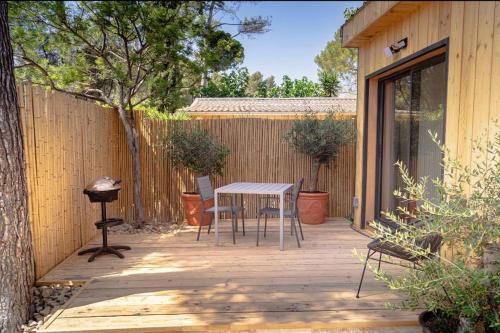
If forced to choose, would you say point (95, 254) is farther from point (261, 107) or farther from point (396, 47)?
point (261, 107)

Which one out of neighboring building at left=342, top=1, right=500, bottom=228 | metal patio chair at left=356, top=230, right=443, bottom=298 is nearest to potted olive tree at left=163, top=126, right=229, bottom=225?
neighboring building at left=342, top=1, right=500, bottom=228

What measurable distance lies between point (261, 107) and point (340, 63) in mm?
9847

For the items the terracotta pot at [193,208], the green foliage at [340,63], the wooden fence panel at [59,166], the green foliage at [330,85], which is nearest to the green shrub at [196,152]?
the terracotta pot at [193,208]

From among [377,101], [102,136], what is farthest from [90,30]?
[377,101]

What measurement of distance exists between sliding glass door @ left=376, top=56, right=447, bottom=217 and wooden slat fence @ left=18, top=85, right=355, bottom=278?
128 cm

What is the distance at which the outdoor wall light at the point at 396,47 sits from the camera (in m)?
3.88

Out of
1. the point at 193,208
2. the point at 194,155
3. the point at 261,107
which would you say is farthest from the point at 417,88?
the point at 261,107

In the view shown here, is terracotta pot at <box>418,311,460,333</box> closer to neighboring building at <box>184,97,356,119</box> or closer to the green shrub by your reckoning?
the green shrub

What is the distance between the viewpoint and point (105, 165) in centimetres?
527

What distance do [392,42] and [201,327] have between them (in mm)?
3747

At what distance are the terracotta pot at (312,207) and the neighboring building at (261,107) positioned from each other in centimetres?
504

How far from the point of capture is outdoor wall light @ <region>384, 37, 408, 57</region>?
388cm

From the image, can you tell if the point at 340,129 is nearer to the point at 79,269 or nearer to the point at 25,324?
the point at 79,269

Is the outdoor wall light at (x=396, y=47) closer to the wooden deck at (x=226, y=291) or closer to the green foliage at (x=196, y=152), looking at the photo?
the wooden deck at (x=226, y=291)
